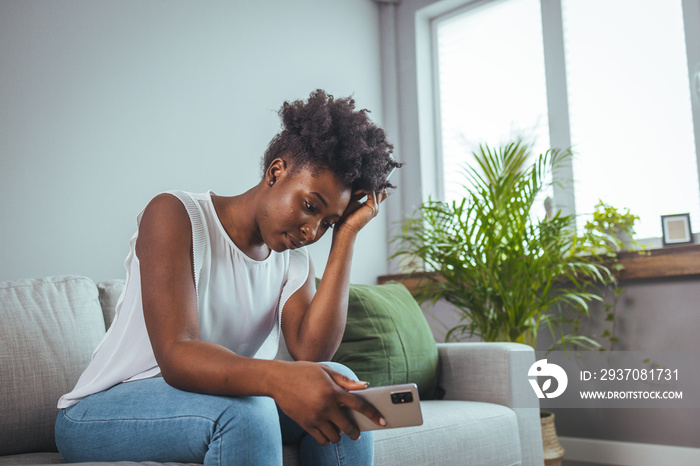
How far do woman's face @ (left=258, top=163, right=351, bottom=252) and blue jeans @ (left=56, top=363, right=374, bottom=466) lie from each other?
353 mm

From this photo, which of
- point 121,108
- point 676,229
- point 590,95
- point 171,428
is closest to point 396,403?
point 171,428

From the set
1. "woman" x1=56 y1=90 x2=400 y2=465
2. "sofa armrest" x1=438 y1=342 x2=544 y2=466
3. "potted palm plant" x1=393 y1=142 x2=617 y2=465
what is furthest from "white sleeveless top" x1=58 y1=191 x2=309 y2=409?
"potted palm plant" x1=393 y1=142 x2=617 y2=465

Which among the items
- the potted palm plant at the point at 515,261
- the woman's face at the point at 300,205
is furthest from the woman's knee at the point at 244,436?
the potted palm plant at the point at 515,261

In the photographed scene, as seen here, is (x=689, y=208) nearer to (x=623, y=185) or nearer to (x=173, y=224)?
(x=623, y=185)

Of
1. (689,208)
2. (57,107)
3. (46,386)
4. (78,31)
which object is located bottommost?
(46,386)

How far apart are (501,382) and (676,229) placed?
121 cm

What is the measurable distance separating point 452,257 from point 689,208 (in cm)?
107

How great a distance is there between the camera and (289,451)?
3.86 ft

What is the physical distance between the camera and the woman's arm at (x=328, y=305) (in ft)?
4.30

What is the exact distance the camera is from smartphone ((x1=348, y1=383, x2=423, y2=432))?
763mm

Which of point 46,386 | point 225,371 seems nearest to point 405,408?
point 225,371

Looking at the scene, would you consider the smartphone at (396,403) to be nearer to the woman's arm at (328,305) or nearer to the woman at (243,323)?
the woman at (243,323)

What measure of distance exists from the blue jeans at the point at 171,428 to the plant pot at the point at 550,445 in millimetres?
1533

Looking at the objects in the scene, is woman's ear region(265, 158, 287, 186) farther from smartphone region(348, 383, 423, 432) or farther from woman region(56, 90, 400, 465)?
smartphone region(348, 383, 423, 432)
